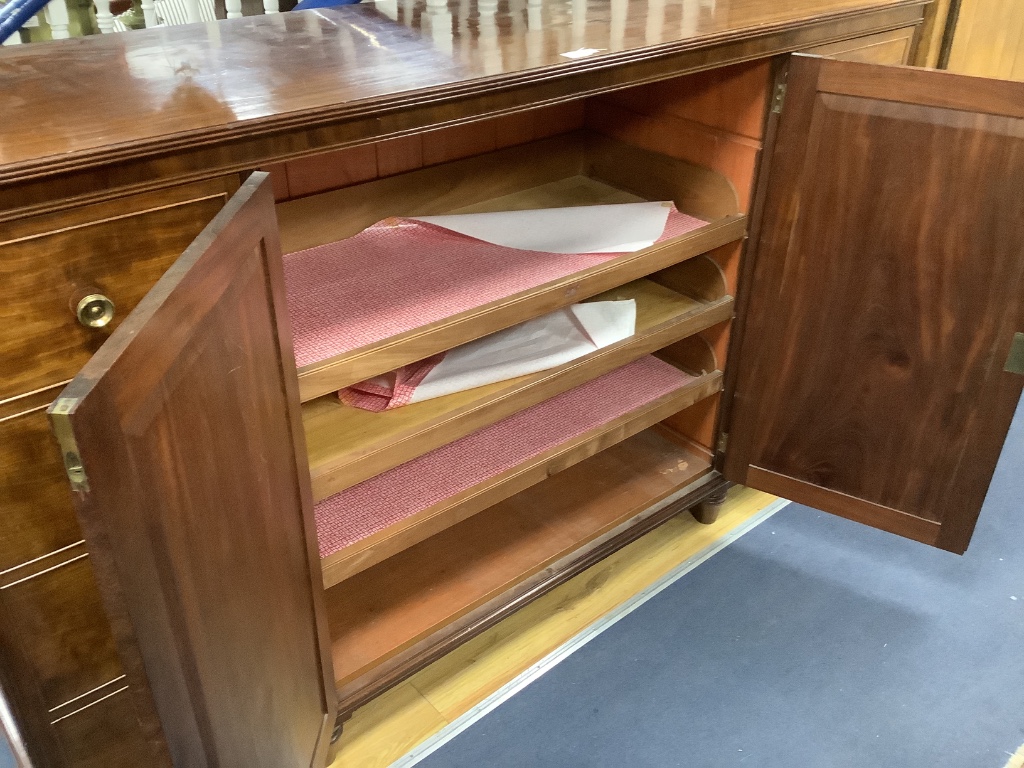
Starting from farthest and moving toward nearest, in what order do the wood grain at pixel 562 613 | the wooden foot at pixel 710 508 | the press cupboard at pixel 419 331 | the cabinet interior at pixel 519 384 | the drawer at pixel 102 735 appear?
the wooden foot at pixel 710 508 < the wood grain at pixel 562 613 < the cabinet interior at pixel 519 384 < the drawer at pixel 102 735 < the press cupboard at pixel 419 331

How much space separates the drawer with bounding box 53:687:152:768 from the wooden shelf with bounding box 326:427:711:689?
31 cm

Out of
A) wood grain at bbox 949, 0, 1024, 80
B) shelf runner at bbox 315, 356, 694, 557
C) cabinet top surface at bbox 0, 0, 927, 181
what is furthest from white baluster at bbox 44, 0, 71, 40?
wood grain at bbox 949, 0, 1024, 80

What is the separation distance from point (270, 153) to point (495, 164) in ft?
2.59

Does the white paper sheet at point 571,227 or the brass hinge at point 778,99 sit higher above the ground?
the brass hinge at point 778,99

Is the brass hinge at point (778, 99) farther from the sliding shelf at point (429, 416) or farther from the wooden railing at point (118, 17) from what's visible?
the wooden railing at point (118, 17)

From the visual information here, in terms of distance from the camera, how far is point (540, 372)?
4.17 ft

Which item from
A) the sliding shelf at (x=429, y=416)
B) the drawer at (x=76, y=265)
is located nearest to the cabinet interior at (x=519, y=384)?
the sliding shelf at (x=429, y=416)

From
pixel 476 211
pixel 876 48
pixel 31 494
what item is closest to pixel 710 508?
pixel 476 211

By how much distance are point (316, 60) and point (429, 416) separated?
48cm

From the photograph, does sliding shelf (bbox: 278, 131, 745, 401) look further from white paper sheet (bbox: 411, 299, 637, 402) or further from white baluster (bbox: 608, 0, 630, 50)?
white baluster (bbox: 608, 0, 630, 50)

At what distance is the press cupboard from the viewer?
67 centimetres

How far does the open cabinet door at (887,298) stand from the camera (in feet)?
3.84

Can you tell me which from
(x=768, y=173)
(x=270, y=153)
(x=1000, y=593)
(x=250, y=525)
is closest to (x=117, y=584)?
(x=250, y=525)

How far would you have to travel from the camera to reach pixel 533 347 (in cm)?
137
